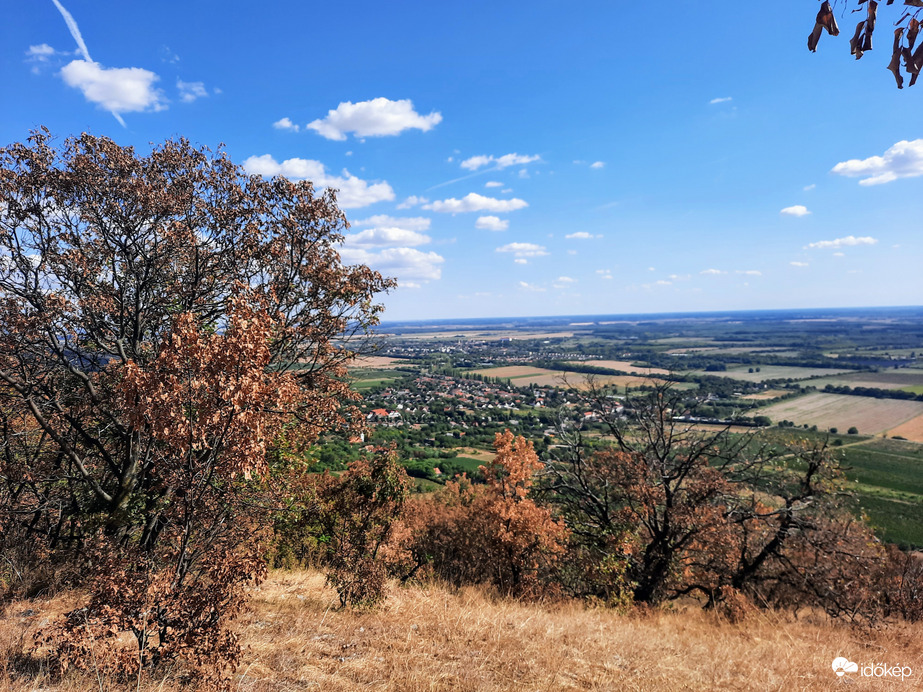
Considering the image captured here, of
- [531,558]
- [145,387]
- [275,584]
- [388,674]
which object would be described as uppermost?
[145,387]

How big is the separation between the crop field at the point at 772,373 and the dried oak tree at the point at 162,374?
394 feet

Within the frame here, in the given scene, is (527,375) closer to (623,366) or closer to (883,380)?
(623,366)

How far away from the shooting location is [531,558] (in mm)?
15812

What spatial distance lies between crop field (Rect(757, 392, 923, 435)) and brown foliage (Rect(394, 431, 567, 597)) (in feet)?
232

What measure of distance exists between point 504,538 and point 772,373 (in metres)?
135

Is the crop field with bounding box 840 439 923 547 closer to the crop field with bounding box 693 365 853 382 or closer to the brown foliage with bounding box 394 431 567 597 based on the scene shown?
the brown foliage with bounding box 394 431 567 597

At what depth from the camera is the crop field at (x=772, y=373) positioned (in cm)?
10913

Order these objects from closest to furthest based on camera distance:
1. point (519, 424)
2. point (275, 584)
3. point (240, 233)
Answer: point (240, 233)
point (275, 584)
point (519, 424)

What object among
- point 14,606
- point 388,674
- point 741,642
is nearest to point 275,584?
point 14,606

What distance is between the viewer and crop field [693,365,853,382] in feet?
358

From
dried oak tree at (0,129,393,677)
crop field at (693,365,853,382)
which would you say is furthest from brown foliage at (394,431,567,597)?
crop field at (693,365,853,382)

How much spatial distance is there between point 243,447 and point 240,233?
734cm

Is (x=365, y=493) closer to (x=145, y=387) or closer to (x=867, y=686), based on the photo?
(x=145, y=387)

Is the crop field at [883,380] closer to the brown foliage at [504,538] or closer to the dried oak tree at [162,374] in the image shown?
the brown foliage at [504,538]
